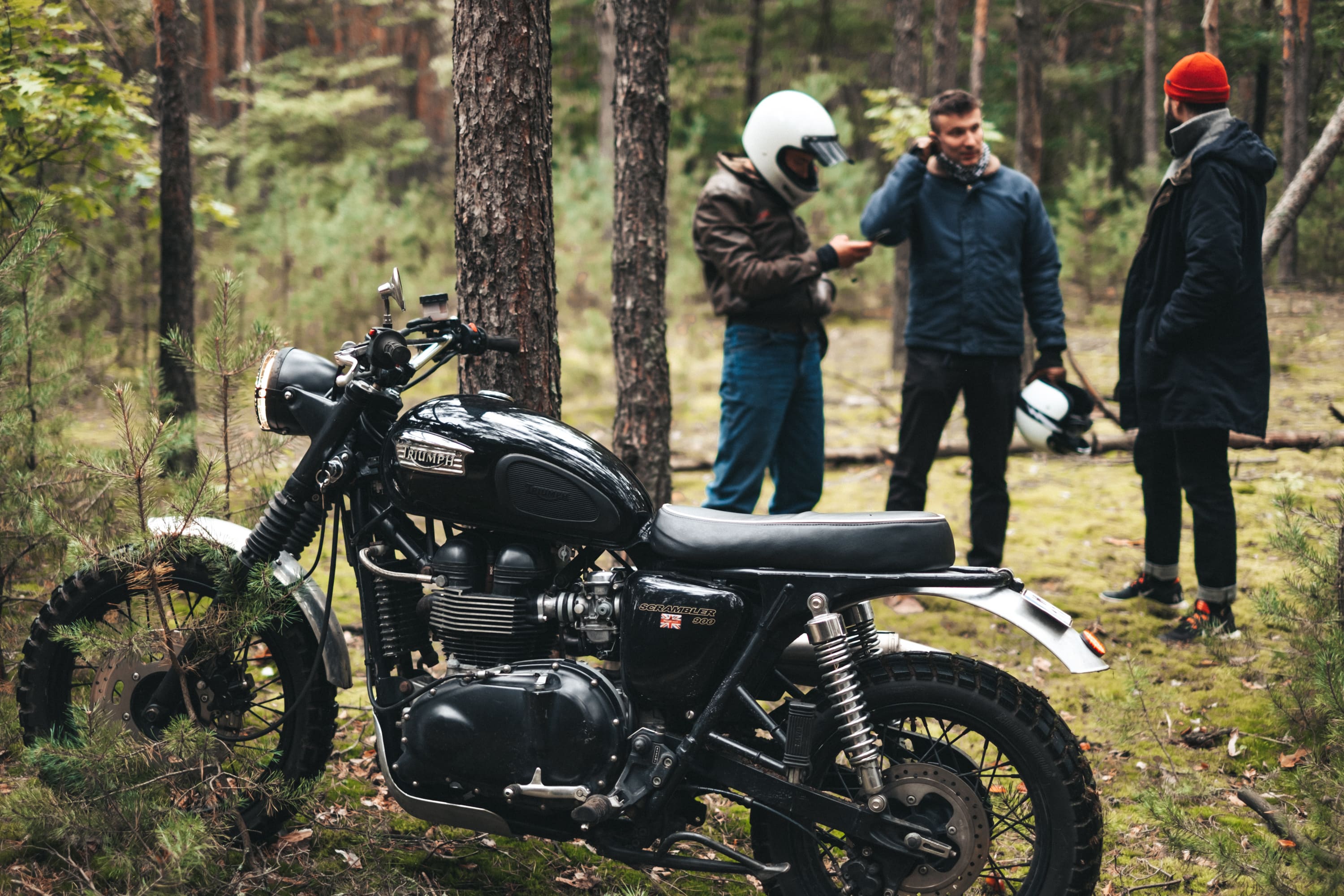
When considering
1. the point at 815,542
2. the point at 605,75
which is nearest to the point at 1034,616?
the point at 815,542

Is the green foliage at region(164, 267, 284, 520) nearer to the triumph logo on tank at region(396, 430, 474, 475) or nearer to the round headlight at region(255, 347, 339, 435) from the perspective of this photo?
the round headlight at region(255, 347, 339, 435)

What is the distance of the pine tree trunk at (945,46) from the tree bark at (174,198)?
708 cm

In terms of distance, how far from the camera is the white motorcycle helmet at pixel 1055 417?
437 cm

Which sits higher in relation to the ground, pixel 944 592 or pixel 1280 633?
pixel 944 592

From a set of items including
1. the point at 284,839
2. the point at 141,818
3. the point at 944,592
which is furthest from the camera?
the point at 284,839

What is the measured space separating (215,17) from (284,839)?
812 inches

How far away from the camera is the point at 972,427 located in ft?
15.0

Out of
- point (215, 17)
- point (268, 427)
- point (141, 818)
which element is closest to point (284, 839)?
point (141, 818)

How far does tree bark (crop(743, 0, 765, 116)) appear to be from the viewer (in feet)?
62.5

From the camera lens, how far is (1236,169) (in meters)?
3.96

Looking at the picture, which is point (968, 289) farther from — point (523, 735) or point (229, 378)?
point (229, 378)

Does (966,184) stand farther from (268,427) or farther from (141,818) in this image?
(141,818)

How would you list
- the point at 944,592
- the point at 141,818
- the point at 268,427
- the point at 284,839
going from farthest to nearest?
the point at 284,839, the point at 268,427, the point at 141,818, the point at 944,592

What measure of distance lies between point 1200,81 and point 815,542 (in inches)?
118
